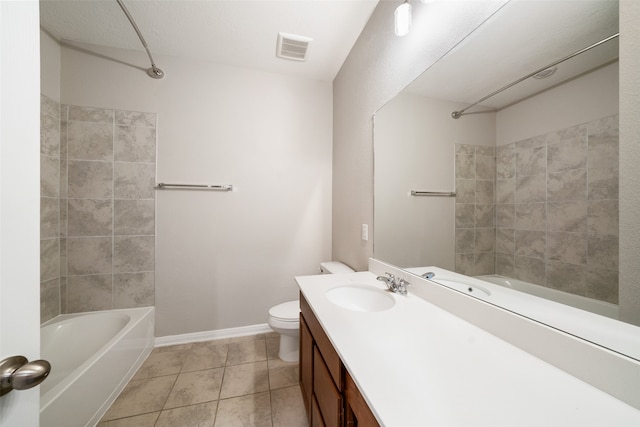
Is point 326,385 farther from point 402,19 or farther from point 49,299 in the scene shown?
point 49,299

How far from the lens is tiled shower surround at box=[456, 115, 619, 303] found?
0.51 meters

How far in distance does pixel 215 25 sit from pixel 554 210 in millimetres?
2200

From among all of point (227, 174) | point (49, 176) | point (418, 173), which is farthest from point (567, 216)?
point (49, 176)

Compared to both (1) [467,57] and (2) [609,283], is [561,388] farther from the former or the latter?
(1) [467,57]

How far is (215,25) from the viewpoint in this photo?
5.17 feet

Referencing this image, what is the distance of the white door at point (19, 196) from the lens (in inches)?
15.0

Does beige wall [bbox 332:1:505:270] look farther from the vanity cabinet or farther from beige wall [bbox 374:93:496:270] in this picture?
the vanity cabinet

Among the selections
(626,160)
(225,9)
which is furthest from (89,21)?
(626,160)

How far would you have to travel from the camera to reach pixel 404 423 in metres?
0.40

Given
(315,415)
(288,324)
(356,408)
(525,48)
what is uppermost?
(525,48)

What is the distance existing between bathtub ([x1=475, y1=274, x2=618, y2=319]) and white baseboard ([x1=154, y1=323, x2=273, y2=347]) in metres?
1.99

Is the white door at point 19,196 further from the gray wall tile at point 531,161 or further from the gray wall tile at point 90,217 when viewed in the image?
the gray wall tile at point 90,217

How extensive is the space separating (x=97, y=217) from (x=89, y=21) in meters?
1.44

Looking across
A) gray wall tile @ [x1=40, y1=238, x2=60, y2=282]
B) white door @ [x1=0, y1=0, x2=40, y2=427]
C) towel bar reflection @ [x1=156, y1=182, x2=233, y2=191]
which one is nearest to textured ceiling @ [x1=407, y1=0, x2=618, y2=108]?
white door @ [x1=0, y1=0, x2=40, y2=427]
